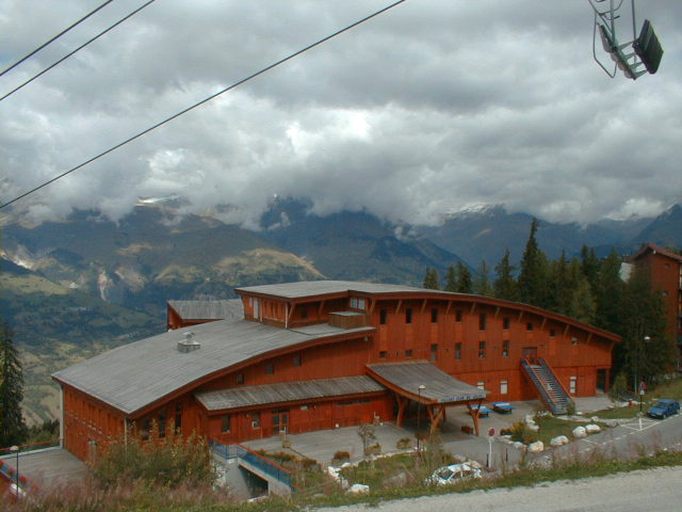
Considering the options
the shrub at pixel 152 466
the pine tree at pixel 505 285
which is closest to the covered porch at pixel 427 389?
the shrub at pixel 152 466

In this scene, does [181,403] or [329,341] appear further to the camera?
[329,341]

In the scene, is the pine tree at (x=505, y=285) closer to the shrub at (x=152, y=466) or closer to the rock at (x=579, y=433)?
the rock at (x=579, y=433)

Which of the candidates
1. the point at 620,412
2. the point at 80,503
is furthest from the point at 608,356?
the point at 80,503

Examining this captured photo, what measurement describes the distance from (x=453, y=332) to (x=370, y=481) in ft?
86.1

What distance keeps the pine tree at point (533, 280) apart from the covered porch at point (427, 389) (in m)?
27.0

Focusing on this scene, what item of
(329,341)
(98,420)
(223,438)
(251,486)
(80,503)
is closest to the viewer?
(80,503)

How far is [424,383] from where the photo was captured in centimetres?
4038

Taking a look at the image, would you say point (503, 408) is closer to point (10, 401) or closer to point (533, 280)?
point (533, 280)

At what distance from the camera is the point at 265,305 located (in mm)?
49469

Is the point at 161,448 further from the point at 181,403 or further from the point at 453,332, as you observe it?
the point at 453,332

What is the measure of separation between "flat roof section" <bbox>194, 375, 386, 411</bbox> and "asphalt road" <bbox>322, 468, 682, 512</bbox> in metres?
22.3

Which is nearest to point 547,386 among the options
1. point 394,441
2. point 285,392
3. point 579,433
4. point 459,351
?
point 459,351

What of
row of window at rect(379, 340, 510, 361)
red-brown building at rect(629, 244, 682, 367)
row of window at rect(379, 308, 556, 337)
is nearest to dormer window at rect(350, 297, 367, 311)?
row of window at rect(379, 308, 556, 337)

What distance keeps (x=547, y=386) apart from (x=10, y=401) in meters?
46.2
